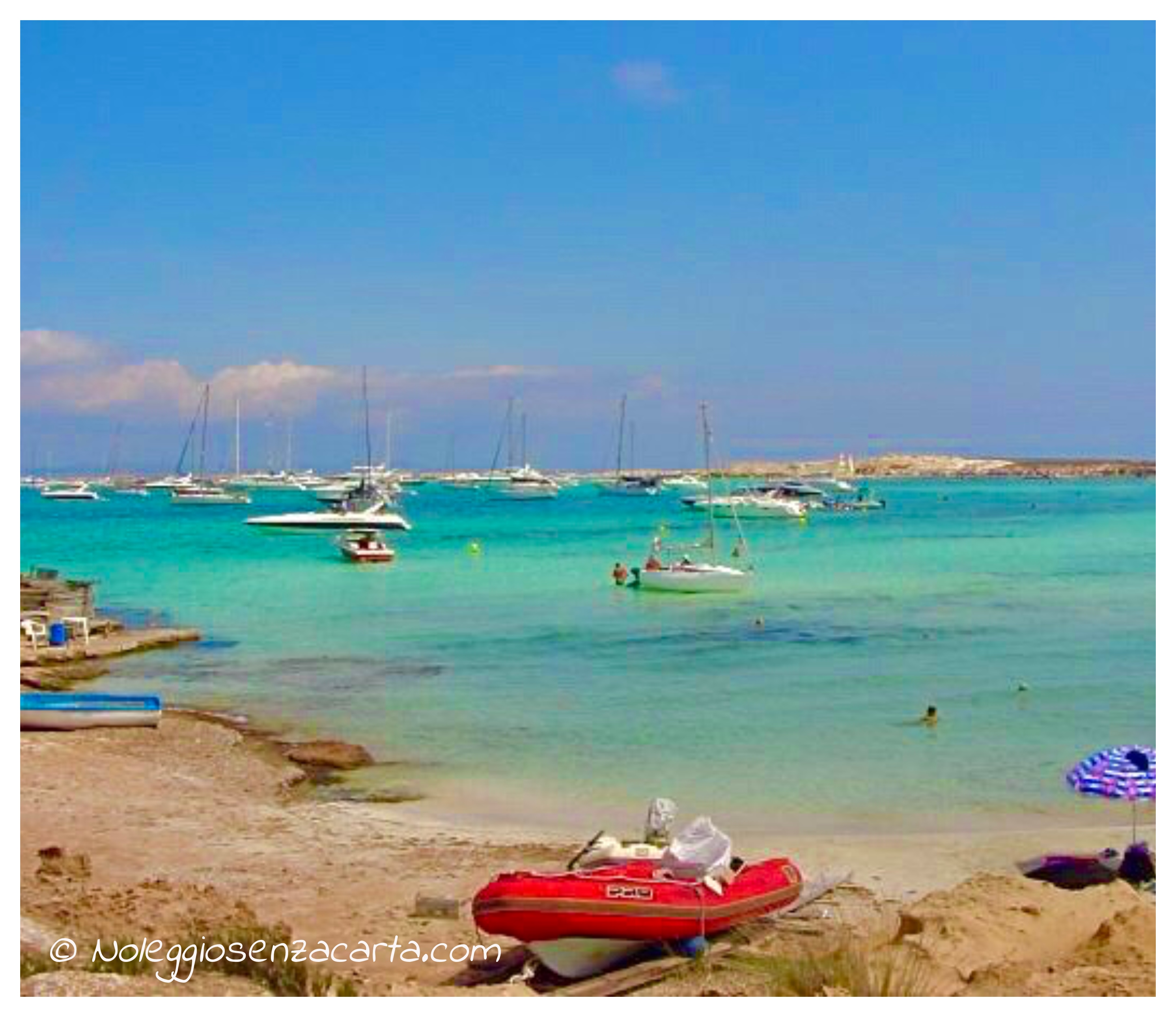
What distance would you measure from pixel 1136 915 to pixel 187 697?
1753 centimetres

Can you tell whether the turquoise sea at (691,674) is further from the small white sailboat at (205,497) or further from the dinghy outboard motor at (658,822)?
the small white sailboat at (205,497)

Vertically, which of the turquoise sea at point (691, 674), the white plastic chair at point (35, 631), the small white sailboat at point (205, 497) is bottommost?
the turquoise sea at point (691, 674)

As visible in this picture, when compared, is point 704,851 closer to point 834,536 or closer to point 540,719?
point 540,719

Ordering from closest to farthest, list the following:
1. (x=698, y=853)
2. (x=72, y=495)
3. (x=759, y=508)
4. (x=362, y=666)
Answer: (x=698, y=853) < (x=362, y=666) < (x=759, y=508) < (x=72, y=495)

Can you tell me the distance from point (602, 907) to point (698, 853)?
3.66 feet

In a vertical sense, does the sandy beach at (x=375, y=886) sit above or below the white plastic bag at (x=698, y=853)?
below

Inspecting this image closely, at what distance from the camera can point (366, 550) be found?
5272cm

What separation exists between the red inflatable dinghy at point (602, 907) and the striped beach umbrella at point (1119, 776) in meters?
4.55

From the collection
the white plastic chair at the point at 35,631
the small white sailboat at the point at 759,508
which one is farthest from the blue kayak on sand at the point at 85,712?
the small white sailboat at the point at 759,508

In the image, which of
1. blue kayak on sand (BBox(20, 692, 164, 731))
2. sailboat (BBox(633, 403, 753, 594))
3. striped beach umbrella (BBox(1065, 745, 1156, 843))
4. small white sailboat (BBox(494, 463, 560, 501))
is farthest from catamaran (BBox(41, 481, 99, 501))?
striped beach umbrella (BBox(1065, 745, 1156, 843))

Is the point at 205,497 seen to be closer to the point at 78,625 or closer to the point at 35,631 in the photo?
the point at 78,625

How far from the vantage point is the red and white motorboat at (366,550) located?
173 ft

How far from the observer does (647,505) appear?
383 feet

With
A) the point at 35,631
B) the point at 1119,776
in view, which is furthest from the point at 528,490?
the point at 1119,776
